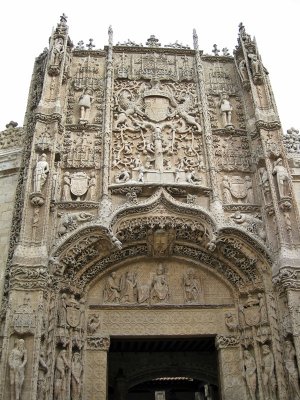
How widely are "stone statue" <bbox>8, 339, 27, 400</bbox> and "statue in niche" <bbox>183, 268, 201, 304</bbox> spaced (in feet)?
12.9

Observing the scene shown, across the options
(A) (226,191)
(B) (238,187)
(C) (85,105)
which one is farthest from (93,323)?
(C) (85,105)

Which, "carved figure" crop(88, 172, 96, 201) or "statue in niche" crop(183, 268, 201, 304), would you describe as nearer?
"statue in niche" crop(183, 268, 201, 304)

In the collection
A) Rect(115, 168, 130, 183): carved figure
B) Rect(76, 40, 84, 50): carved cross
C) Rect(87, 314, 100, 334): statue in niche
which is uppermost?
Rect(76, 40, 84, 50): carved cross

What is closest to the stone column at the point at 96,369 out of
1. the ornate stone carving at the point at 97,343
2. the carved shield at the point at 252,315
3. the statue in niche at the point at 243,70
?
the ornate stone carving at the point at 97,343

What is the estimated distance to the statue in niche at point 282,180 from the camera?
34.5 ft

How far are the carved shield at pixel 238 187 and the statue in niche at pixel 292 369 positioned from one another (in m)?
3.62

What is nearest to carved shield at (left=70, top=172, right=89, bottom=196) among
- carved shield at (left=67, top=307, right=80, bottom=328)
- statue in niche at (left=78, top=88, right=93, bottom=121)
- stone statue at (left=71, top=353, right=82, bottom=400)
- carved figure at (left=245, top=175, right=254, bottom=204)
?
statue in niche at (left=78, top=88, right=93, bottom=121)

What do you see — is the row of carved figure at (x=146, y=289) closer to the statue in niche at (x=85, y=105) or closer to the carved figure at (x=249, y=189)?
the carved figure at (x=249, y=189)

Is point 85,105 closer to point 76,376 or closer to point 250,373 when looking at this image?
point 76,376

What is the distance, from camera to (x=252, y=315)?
1034cm

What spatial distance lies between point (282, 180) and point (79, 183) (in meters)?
4.70

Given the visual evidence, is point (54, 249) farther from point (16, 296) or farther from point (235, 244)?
point (235, 244)

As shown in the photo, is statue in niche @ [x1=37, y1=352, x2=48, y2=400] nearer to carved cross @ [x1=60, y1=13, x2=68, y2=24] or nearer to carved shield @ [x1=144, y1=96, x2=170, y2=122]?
carved shield @ [x1=144, y1=96, x2=170, y2=122]

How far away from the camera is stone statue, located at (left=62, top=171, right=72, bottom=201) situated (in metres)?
10.9
